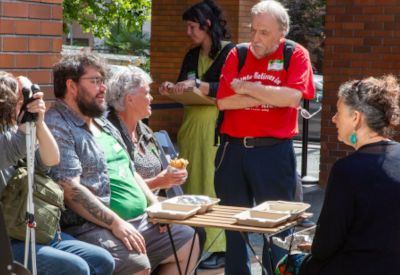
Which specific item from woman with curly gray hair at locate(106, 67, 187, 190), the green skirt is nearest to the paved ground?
the green skirt

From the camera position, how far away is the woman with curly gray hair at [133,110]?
455cm

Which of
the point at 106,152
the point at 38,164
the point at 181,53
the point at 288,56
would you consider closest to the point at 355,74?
the point at 181,53

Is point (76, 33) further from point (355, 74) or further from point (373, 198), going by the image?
point (373, 198)

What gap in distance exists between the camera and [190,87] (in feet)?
17.3

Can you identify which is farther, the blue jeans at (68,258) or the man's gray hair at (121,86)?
the man's gray hair at (121,86)

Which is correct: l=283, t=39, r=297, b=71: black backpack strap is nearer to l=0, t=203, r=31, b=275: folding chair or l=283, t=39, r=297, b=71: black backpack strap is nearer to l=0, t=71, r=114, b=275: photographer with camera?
l=0, t=71, r=114, b=275: photographer with camera

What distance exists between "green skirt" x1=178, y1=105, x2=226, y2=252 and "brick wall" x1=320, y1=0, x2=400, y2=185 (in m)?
3.42

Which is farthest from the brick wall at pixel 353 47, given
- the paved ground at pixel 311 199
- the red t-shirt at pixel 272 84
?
the red t-shirt at pixel 272 84

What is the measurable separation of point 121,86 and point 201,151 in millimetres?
1339

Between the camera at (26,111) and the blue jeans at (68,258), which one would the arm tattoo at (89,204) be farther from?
the camera at (26,111)

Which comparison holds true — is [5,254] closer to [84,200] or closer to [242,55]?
[84,200]

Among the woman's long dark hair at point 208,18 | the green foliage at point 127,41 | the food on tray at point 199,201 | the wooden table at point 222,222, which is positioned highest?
the green foliage at point 127,41

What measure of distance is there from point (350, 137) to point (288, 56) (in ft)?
4.75

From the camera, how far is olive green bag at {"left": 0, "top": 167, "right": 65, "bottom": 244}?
10.8 feet
